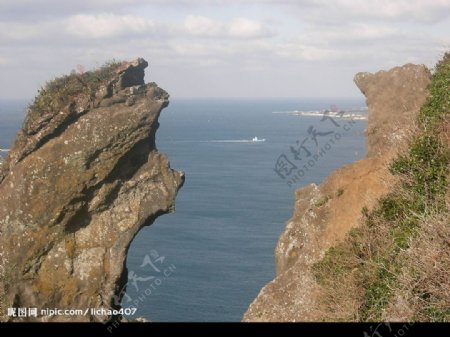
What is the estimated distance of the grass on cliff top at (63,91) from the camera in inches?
757

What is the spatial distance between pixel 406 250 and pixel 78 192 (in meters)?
11.4

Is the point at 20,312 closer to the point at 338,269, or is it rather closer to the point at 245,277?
the point at 338,269

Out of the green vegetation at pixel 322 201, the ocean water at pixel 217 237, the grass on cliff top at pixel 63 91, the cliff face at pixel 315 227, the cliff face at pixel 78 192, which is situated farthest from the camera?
the ocean water at pixel 217 237

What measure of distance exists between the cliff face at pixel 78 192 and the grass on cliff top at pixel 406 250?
744 centimetres

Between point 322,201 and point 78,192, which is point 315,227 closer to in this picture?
point 322,201

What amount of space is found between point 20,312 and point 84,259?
219cm

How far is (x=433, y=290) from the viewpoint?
8.03 m

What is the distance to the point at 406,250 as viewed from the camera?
8984 mm

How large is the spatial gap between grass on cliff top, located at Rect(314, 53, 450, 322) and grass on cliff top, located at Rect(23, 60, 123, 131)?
10299 millimetres

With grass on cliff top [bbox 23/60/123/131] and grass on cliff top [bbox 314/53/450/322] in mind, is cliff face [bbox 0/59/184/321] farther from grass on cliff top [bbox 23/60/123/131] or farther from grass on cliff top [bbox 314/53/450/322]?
grass on cliff top [bbox 314/53/450/322]

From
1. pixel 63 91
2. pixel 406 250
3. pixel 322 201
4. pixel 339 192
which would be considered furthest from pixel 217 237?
pixel 406 250

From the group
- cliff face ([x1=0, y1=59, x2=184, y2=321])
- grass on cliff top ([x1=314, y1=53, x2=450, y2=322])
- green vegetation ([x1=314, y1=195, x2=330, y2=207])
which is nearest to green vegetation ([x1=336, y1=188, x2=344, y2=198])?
green vegetation ([x1=314, y1=195, x2=330, y2=207])

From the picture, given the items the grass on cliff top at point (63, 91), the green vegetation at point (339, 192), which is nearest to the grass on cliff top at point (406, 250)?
the green vegetation at point (339, 192)

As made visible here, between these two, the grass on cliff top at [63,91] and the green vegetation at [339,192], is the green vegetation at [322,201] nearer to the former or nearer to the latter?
the green vegetation at [339,192]
